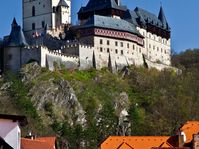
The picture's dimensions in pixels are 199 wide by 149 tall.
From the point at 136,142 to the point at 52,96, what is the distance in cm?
5620

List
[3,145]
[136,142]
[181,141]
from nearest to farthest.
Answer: [3,145], [181,141], [136,142]

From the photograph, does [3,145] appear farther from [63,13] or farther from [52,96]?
[63,13]

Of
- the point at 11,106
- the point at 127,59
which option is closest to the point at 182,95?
the point at 127,59

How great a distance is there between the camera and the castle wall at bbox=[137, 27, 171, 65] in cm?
13938

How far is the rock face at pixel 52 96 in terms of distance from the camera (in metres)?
109

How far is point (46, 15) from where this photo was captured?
13125 cm

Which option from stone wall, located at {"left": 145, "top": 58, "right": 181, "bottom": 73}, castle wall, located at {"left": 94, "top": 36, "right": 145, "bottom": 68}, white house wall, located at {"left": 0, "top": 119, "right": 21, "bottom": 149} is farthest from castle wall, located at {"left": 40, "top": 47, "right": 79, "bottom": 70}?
white house wall, located at {"left": 0, "top": 119, "right": 21, "bottom": 149}

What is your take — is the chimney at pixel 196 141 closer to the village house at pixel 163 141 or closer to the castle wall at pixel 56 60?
the village house at pixel 163 141

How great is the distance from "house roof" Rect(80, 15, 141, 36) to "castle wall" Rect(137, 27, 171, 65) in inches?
221

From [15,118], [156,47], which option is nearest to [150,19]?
[156,47]

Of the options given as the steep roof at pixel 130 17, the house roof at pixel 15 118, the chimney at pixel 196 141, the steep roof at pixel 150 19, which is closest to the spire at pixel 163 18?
the steep roof at pixel 150 19

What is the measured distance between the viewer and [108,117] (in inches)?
4033

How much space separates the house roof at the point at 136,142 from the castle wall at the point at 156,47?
79.6 meters

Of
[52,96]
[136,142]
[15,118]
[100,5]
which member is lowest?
[136,142]
